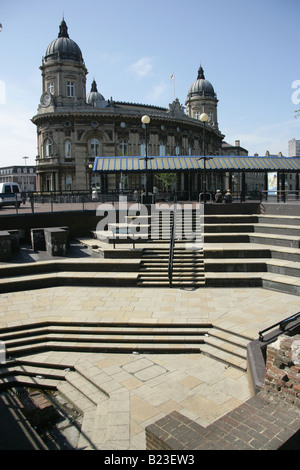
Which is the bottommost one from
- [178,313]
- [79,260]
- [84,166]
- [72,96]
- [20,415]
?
[20,415]

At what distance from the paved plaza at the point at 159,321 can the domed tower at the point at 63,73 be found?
1557 inches

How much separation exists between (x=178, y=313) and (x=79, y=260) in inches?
231

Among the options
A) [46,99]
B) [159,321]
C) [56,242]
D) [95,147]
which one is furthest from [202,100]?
[159,321]

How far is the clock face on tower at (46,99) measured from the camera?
147 feet

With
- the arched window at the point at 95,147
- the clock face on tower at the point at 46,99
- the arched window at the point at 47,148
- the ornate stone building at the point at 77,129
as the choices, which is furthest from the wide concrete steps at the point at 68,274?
the clock face on tower at the point at 46,99

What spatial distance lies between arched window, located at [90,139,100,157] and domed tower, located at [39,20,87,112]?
18.6ft

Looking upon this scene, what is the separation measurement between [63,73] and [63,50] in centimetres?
326

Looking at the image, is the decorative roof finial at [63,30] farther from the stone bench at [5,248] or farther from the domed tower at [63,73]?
the stone bench at [5,248]

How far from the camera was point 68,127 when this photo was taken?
44.2 meters

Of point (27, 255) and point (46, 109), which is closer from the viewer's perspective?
point (27, 255)

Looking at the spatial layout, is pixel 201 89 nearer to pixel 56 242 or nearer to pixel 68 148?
pixel 68 148

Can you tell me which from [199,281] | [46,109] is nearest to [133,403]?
[199,281]

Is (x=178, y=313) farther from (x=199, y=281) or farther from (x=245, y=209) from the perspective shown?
(x=245, y=209)

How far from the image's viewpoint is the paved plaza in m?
6.42
